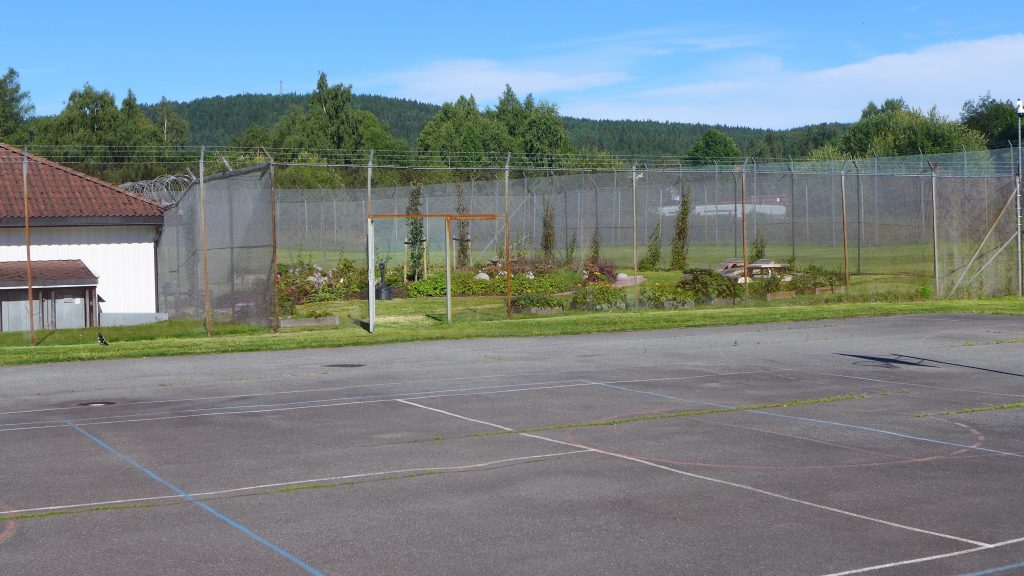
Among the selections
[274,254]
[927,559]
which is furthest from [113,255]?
[927,559]

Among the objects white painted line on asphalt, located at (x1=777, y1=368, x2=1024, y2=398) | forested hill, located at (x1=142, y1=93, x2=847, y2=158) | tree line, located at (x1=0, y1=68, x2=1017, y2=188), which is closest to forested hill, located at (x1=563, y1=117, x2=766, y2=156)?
forested hill, located at (x1=142, y1=93, x2=847, y2=158)

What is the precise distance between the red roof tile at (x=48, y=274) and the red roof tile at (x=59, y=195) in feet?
4.08

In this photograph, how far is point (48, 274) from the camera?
22953 millimetres

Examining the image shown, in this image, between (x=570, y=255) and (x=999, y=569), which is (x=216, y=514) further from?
(x=570, y=255)

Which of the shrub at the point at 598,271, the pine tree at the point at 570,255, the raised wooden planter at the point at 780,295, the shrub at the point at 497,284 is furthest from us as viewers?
the pine tree at the point at 570,255

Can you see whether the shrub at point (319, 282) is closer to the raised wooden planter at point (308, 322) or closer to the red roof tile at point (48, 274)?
the raised wooden planter at point (308, 322)

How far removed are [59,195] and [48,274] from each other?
343cm

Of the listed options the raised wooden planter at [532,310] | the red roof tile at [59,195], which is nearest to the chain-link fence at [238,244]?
the red roof tile at [59,195]

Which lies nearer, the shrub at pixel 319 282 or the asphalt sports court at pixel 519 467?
the asphalt sports court at pixel 519 467

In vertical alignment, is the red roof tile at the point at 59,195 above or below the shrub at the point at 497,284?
above

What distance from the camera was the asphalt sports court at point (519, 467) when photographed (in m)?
6.60

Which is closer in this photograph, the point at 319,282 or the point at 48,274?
the point at 48,274

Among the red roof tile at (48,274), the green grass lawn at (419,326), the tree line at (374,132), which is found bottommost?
the green grass lawn at (419,326)

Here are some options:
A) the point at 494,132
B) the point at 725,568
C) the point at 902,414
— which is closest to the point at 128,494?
the point at 725,568
